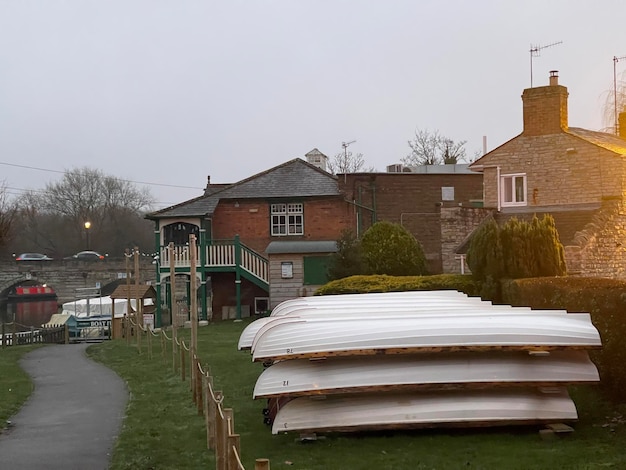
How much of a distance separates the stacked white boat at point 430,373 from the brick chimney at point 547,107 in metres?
14.8

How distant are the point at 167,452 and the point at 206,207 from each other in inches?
902

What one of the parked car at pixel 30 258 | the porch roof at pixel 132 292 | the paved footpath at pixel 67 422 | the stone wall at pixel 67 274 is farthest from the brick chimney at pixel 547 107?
the parked car at pixel 30 258

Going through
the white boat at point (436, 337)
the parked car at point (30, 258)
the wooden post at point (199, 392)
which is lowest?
the wooden post at point (199, 392)

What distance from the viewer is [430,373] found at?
8.73 metres

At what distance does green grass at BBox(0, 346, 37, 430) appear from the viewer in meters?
12.8

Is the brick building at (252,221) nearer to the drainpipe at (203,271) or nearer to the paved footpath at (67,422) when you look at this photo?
the drainpipe at (203,271)

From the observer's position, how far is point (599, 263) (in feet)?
61.4

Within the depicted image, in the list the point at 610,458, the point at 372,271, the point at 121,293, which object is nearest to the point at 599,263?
the point at 372,271

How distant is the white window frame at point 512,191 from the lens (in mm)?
23953

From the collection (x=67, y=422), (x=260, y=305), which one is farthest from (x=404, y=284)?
(x=260, y=305)

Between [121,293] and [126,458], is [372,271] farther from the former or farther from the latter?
[126,458]

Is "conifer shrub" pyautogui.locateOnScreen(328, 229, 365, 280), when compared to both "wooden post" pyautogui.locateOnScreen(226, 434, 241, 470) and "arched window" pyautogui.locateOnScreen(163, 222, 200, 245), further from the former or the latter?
"wooden post" pyautogui.locateOnScreen(226, 434, 241, 470)

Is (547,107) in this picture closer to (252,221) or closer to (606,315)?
(252,221)

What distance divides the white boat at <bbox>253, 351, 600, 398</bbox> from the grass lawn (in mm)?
551
